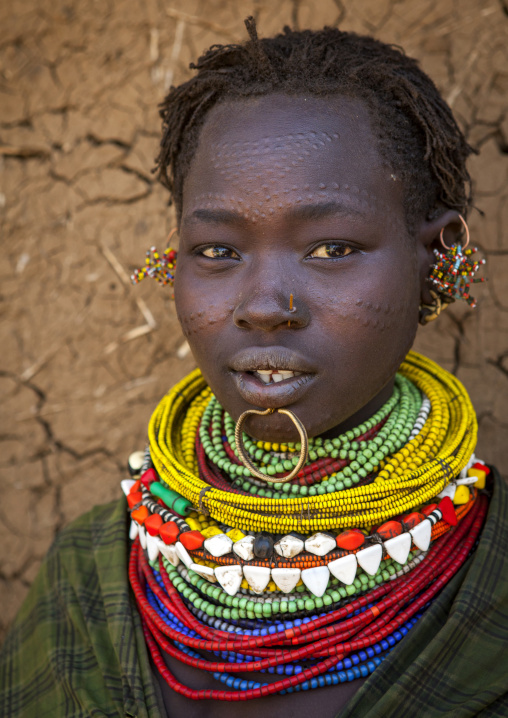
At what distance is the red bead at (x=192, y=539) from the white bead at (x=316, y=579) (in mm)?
252

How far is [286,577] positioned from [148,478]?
19.8 inches

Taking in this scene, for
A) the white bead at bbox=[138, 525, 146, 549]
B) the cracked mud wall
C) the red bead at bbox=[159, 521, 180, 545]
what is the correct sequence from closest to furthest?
the red bead at bbox=[159, 521, 180, 545], the white bead at bbox=[138, 525, 146, 549], the cracked mud wall

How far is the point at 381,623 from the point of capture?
4.65 feet

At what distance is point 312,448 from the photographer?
1.51 meters

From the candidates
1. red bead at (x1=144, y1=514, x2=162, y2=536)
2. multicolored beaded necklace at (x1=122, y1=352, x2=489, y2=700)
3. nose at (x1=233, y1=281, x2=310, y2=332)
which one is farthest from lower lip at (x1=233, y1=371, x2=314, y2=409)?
red bead at (x1=144, y1=514, x2=162, y2=536)

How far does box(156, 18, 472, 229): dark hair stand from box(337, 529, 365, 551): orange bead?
733 mm

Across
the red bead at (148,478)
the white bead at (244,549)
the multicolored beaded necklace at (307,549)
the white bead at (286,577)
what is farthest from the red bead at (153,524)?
the white bead at (286,577)

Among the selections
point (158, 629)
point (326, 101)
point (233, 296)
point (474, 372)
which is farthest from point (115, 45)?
point (158, 629)

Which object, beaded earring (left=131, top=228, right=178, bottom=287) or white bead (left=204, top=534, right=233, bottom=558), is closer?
white bead (left=204, top=534, right=233, bottom=558)

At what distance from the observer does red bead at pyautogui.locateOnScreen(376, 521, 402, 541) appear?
142cm

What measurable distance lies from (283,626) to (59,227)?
197 cm

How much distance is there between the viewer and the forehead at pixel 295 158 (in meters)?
1.35

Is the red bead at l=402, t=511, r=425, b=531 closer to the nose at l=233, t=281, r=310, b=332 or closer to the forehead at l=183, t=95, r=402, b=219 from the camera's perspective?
the nose at l=233, t=281, r=310, b=332

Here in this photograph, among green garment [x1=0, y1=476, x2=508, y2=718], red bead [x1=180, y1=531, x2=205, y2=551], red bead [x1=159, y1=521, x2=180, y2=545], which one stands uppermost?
red bead [x1=180, y1=531, x2=205, y2=551]
